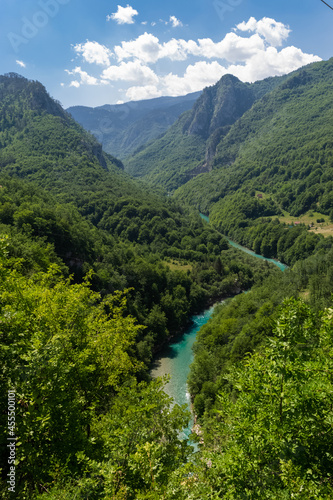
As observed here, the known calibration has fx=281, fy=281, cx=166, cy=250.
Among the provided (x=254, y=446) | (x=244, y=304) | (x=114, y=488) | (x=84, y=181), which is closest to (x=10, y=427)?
(x=114, y=488)

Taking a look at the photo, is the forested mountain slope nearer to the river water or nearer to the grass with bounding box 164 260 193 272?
the grass with bounding box 164 260 193 272

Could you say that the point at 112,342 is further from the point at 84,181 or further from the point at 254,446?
the point at 84,181

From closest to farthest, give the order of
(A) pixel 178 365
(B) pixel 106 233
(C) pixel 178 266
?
(A) pixel 178 365 < (C) pixel 178 266 < (B) pixel 106 233

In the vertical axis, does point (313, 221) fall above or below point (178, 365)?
above

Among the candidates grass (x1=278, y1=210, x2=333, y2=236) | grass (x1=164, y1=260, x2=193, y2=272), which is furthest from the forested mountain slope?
grass (x1=278, y1=210, x2=333, y2=236)

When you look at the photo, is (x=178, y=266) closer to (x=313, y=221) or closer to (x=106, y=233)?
(x=106, y=233)

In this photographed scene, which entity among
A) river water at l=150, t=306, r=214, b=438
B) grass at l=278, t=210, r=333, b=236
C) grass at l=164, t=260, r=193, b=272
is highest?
grass at l=278, t=210, r=333, b=236

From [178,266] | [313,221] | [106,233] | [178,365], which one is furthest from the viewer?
[313,221]

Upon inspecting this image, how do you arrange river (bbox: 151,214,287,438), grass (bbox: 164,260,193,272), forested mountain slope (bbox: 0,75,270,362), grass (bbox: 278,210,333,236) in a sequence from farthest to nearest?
1. grass (bbox: 278,210,333,236)
2. grass (bbox: 164,260,193,272)
3. forested mountain slope (bbox: 0,75,270,362)
4. river (bbox: 151,214,287,438)

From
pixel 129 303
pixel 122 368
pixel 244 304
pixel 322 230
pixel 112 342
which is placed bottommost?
pixel 129 303

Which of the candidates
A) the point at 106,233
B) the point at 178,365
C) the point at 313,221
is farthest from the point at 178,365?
the point at 313,221


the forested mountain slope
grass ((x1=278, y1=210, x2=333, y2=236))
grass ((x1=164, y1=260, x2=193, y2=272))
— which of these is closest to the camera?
the forested mountain slope
